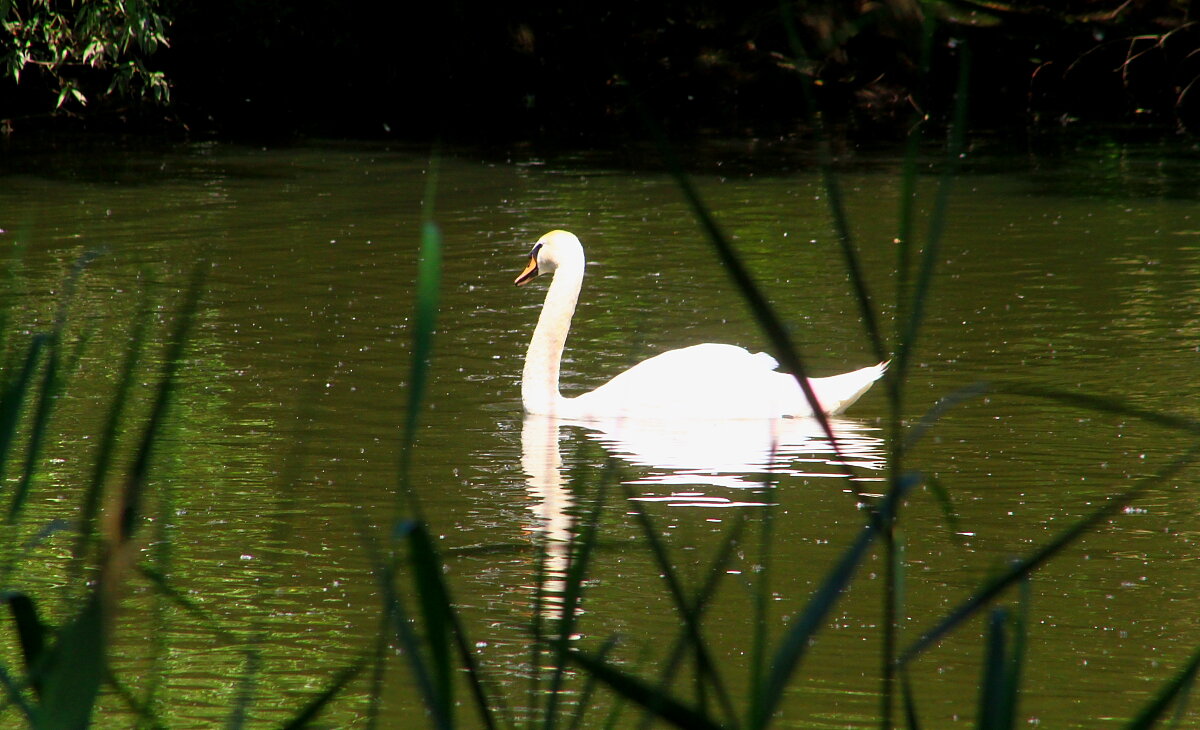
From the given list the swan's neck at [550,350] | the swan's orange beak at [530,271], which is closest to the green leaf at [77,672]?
the swan's neck at [550,350]

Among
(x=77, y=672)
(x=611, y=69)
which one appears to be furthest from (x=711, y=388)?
(x=611, y=69)

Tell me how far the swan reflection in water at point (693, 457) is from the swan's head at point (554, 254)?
39.9 inches

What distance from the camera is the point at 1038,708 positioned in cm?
428

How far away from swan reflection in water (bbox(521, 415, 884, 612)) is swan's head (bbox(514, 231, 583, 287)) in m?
1.01

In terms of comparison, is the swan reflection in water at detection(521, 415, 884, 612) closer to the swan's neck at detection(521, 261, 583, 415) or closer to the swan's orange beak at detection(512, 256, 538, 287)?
the swan's neck at detection(521, 261, 583, 415)

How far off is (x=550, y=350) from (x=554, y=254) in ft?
2.46

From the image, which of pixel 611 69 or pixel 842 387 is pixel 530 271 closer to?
pixel 842 387

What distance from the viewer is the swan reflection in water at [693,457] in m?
6.38

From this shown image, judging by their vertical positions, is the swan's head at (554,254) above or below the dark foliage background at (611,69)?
below

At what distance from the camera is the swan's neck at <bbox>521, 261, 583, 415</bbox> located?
789 cm

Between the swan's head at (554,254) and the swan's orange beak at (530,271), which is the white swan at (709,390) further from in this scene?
the swan's orange beak at (530,271)

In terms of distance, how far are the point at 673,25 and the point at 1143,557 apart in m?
20.8

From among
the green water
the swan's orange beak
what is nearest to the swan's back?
the green water

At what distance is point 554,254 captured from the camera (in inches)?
339
